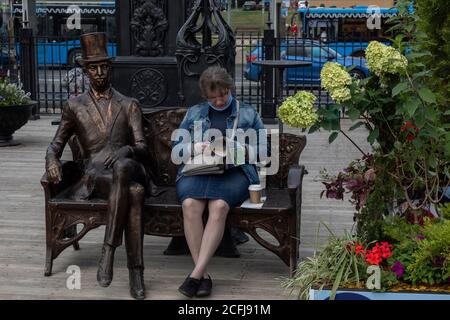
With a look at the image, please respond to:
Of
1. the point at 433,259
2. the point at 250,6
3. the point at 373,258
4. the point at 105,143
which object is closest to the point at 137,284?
the point at 105,143

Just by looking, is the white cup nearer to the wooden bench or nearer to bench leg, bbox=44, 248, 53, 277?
the wooden bench

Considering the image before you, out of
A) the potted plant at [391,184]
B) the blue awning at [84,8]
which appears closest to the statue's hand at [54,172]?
the potted plant at [391,184]

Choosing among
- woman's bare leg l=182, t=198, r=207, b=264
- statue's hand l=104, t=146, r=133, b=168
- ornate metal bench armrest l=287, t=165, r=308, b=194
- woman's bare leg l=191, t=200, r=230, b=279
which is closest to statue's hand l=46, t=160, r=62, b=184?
statue's hand l=104, t=146, r=133, b=168

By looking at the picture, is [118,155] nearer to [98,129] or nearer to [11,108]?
[98,129]

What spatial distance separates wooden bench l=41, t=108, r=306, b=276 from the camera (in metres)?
5.95

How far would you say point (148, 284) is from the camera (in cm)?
601

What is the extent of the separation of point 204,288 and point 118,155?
1.17 meters

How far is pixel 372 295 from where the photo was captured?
4742 mm

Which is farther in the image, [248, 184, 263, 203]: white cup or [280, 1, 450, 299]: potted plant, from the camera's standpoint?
[248, 184, 263, 203]: white cup

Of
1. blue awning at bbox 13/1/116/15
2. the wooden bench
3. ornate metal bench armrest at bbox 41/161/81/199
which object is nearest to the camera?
the wooden bench

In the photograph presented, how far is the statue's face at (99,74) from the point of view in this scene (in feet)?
20.4

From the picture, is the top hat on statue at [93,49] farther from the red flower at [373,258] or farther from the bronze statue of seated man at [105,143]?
the red flower at [373,258]

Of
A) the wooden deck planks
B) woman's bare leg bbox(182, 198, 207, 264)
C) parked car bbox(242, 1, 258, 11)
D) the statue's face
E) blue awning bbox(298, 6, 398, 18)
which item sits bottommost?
the wooden deck planks
